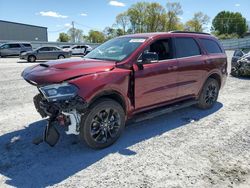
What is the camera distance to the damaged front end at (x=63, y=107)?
3.83 meters

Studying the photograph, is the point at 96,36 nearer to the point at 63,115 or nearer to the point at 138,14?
the point at 138,14

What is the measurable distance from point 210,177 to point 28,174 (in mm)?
2447

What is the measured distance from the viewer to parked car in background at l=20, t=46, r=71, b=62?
22953 mm

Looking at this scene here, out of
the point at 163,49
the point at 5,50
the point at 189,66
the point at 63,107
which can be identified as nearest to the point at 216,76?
the point at 189,66

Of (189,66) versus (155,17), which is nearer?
(189,66)

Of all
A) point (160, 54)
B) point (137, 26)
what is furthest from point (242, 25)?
point (160, 54)

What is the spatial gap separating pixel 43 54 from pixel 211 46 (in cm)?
1994

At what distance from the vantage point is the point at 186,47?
5.91 m

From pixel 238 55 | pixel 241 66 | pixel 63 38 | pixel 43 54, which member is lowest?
pixel 241 66

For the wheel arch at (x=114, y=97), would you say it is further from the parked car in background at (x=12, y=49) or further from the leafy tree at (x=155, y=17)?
the leafy tree at (x=155, y=17)

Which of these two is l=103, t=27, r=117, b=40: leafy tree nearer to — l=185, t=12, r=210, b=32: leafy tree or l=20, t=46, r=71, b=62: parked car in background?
l=185, t=12, r=210, b=32: leafy tree

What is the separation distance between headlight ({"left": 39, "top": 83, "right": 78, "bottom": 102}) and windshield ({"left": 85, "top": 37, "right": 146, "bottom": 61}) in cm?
Result: 127

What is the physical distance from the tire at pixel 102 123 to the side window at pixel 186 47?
2.05 m

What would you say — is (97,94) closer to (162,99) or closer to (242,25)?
(162,99)
